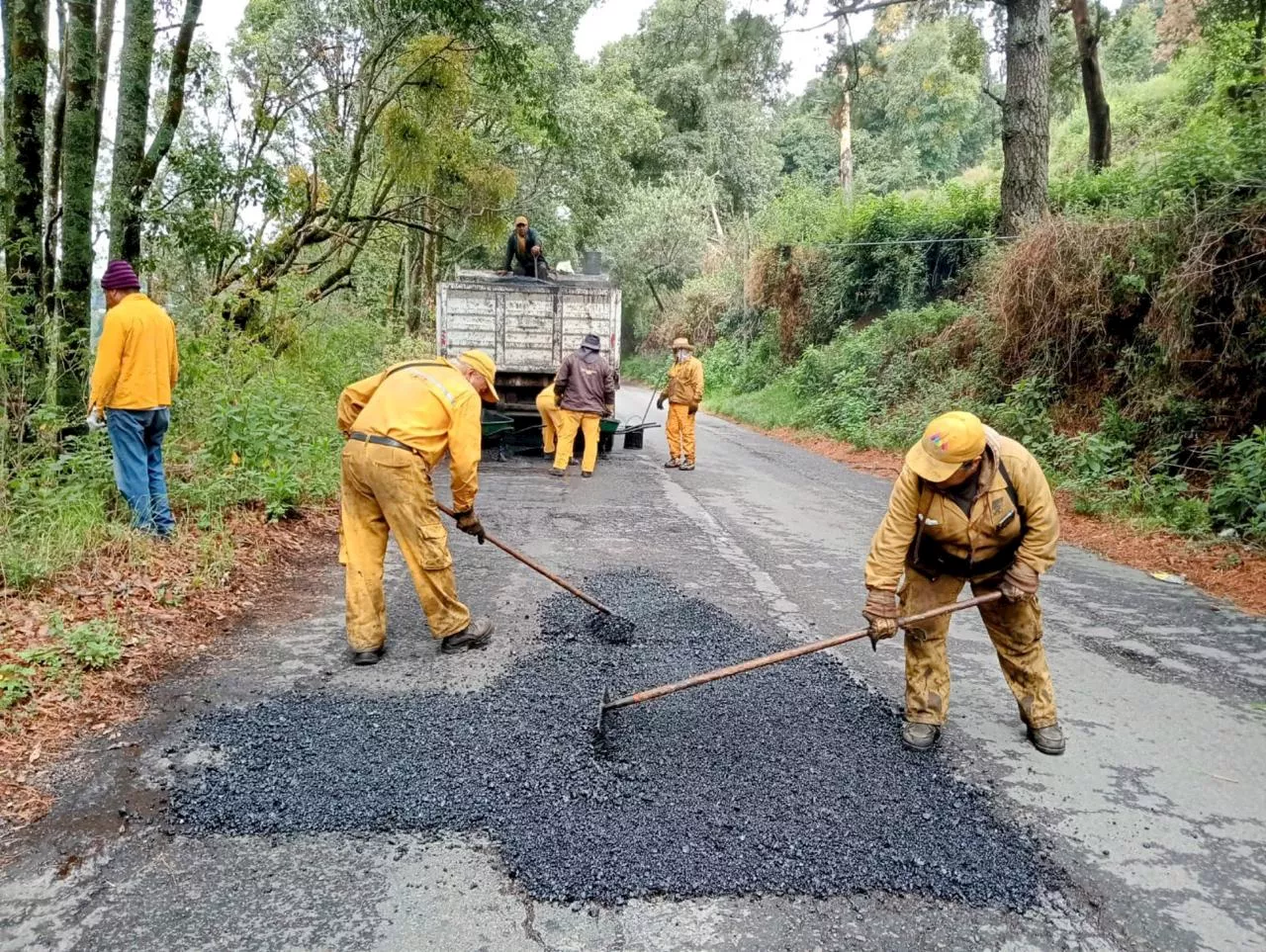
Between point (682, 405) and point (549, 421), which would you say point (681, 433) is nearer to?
point (682, 405)

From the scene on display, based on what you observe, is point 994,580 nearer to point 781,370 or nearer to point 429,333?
point 429,333

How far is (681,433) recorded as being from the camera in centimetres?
1112

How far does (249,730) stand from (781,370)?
18.4m

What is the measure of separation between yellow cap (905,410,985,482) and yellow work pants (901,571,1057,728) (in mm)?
647

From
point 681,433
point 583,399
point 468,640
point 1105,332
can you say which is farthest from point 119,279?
point 1105,332

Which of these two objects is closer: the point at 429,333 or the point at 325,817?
the point at 325,817

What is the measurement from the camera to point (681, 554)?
6559mm

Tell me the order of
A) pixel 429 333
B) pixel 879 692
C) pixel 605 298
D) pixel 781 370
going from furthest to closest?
1. pixel 781 370
2. pixel 429 333
3. pixel 605 298
4. pixel 879 692

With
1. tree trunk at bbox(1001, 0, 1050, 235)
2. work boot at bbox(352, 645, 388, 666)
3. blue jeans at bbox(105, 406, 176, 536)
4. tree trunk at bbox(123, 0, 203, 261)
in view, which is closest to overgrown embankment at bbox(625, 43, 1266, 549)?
tree trunk at bbox(1001, 0, 1050, 235)

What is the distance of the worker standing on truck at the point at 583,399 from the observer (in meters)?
9.99

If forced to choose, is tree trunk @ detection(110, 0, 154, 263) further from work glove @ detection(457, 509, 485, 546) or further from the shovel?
the shovel

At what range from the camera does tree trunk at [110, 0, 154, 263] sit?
695cm

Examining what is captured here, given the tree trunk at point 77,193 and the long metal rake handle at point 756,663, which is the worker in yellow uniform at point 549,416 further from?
the long metal rake handle at point 756,663

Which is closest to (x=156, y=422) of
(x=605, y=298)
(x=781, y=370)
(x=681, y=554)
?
(x=681, y=554)
